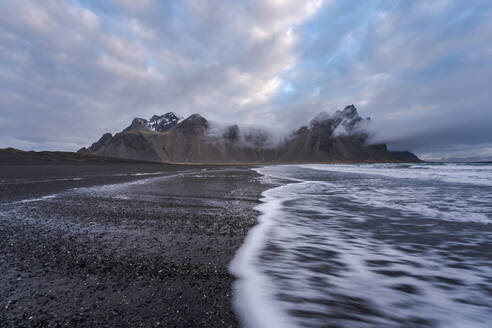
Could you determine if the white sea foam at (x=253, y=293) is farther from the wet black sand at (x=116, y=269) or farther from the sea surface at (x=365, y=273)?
the wet black sand at (x=116, y=269)

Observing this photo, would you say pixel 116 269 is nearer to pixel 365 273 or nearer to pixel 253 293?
pixel 253 293

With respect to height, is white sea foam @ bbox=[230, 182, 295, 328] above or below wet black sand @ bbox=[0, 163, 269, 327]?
below

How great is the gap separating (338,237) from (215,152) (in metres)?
193

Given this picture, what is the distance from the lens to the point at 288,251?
3.41 m

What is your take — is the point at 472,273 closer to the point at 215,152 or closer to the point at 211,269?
the point at 211,269

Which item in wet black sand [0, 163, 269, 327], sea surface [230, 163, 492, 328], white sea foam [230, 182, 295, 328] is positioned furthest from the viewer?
sea surface [230, 163, 492, 328]

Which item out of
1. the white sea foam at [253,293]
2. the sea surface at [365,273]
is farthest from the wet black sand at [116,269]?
the sea surface at [365,273]

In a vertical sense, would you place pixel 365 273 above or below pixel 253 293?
below

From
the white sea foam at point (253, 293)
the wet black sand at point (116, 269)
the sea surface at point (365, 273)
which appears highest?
the wet black sand at point (116, 269)

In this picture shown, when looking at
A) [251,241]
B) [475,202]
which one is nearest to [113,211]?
[251,241]

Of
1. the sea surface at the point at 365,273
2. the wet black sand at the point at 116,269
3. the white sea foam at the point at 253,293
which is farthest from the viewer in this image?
the sea surface at the point at 365,273

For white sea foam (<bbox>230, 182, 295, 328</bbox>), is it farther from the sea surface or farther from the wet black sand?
the wet black sand

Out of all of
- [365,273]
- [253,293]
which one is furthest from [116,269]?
[365,273]

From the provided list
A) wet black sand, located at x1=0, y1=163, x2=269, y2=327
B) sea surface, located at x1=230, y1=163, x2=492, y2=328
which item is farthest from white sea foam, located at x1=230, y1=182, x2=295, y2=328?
wet black sand, located at x1=0, y1=163, x2=269, y2=327
